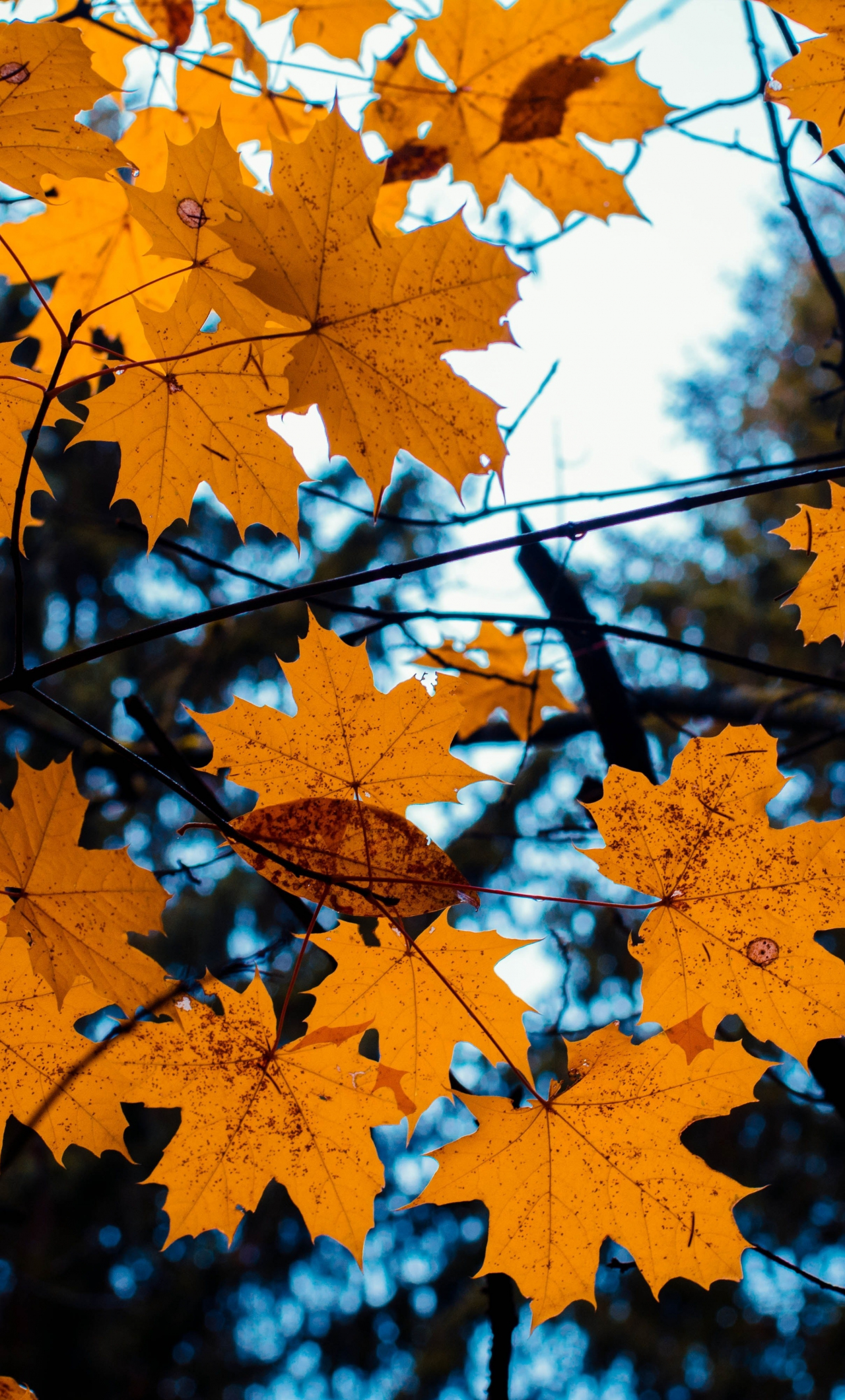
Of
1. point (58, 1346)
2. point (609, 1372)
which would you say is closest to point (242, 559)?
point (58, 1346)

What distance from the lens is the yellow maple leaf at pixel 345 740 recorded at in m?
0.93

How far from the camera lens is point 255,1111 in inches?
38.4

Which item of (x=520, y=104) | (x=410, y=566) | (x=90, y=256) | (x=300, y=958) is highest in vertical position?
(x=520, y=104)

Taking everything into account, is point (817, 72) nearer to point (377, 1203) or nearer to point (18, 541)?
point (18, 541)

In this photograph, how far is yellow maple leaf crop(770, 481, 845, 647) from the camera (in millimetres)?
1022

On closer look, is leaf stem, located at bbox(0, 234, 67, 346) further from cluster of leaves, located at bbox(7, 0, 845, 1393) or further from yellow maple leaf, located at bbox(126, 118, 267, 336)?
yellow maple leaf, located at bbox(126, 118, 267, 336)

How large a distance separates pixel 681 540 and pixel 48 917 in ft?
28.3

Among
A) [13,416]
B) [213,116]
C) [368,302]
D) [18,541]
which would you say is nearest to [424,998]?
[18,541]

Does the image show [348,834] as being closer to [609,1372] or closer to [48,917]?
[48,917]

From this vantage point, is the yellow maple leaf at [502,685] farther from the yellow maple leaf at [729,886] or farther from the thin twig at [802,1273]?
the thin twig at [802,1273]

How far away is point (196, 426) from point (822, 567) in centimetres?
81

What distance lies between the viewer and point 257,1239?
6.11 metres

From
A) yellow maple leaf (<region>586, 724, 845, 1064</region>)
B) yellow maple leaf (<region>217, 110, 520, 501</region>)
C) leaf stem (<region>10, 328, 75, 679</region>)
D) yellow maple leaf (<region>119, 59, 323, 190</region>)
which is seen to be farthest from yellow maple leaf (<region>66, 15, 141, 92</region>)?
yellow maple leaf (<region>586, 724, 845, 1064</region>)

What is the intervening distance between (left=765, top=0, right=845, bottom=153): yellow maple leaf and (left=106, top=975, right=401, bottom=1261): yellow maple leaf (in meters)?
1.15
